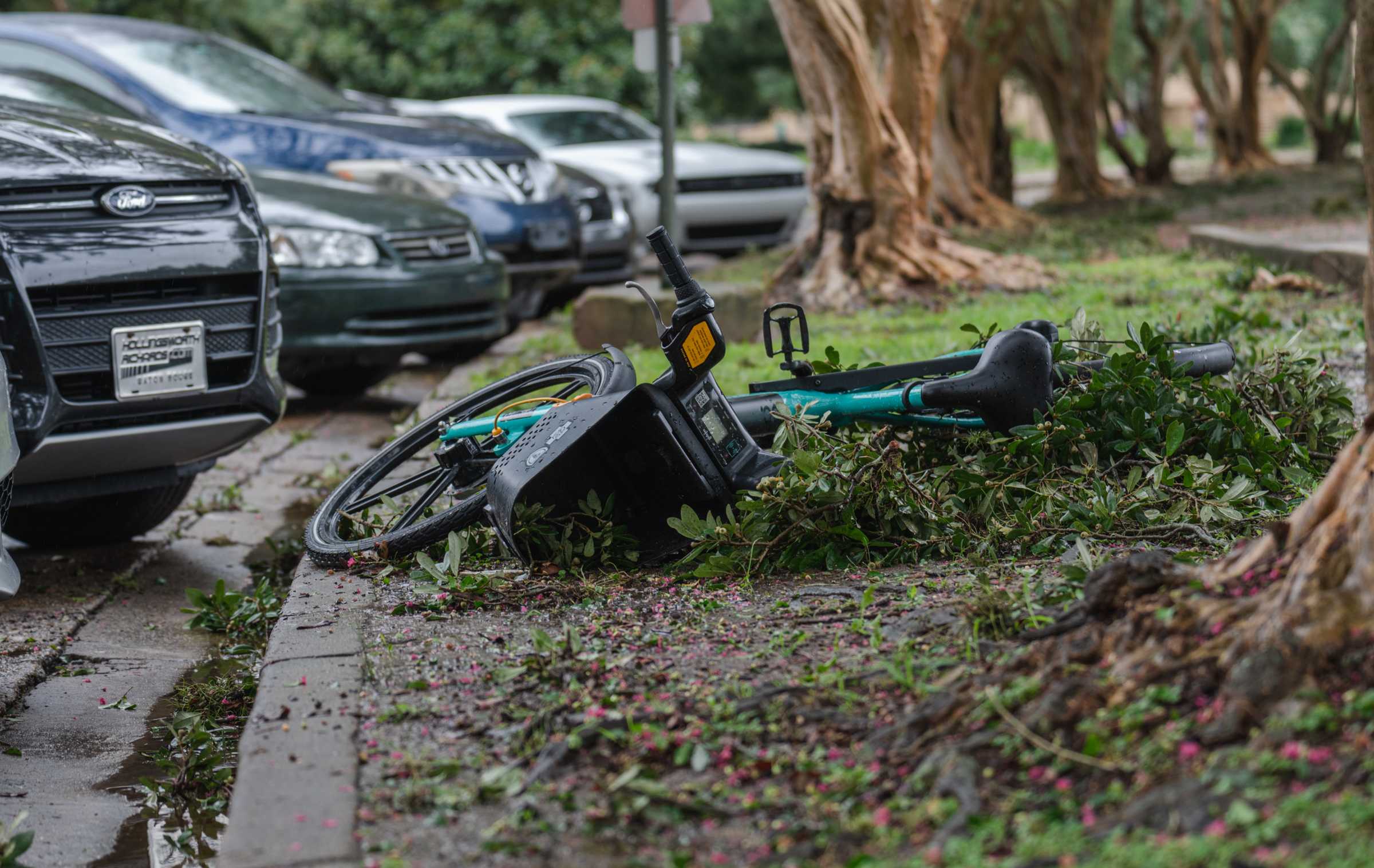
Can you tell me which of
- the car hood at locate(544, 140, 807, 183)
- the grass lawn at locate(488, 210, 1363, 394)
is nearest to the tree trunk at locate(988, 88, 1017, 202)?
the car hood at locate(544, 140, 807, 183)

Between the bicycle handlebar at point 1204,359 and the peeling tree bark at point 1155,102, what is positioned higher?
the peeling tree bark at point 1155,102

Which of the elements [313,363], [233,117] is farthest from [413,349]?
[233,117]

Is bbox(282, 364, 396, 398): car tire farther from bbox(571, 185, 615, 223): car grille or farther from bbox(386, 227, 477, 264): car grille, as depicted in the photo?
bbox(571, 185, 615, 223): car grille

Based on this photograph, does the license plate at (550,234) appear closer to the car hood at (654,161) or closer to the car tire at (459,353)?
the car tire at (459,353)

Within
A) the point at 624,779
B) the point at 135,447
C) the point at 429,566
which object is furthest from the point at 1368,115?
the point at 135,447

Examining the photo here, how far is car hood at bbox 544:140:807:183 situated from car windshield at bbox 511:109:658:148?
0.15m

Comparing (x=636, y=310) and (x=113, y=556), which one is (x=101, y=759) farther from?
(x=636, y=310)

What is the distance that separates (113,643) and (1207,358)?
3.29 meters

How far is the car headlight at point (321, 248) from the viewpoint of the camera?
305 inches

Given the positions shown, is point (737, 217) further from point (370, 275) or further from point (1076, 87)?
point (1076, 87)

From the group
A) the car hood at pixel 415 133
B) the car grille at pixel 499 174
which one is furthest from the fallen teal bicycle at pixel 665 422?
the car grille at pixel 499 174

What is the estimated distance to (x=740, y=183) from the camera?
14.8m

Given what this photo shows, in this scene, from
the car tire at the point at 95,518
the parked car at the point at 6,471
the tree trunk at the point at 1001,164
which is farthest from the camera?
the tree trunk at the point at 1001,164

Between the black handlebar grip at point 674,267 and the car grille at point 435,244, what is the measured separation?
4196 millimetres
